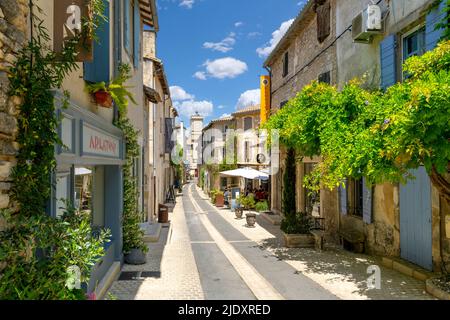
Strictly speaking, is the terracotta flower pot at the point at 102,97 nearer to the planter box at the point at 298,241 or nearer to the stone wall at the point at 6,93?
the stone wall at the point at 6,93

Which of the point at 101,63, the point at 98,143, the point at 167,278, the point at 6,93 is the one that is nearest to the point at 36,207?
the point at 6,93

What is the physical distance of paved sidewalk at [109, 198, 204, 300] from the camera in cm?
668

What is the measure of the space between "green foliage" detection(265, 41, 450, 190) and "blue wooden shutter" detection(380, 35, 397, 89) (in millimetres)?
1339

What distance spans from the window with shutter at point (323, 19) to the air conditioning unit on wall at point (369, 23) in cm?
317

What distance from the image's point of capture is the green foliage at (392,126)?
5.12 m

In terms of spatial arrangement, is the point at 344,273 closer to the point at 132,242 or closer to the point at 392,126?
the point at 392,126

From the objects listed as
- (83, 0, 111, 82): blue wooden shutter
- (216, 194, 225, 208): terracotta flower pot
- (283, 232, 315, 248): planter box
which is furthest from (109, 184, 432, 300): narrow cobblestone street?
(216, 194, 225, 208): terracotta flower pot

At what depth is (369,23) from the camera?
9.74 m

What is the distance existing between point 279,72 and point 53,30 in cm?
1669

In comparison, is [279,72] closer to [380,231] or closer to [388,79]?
[388,79]

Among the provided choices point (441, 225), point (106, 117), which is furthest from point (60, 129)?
point (441, 225)

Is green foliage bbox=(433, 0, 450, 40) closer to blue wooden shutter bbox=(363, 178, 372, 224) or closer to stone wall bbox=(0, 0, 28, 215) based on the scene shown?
blue wooden shutter bbox=(363, 178, 372, 224)
